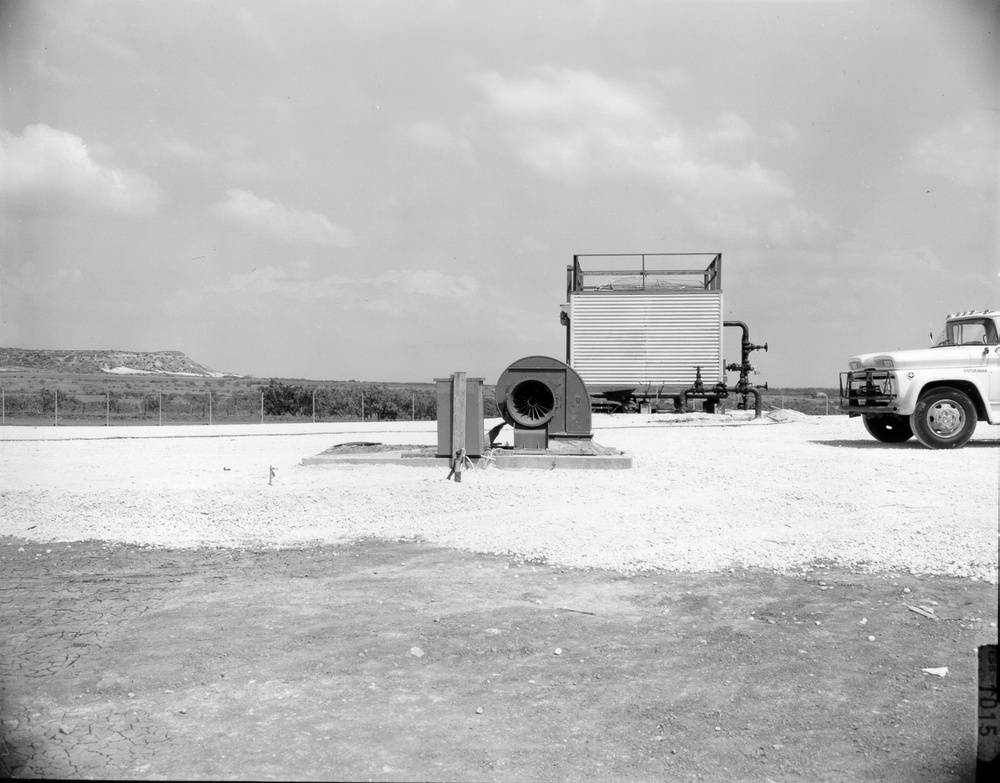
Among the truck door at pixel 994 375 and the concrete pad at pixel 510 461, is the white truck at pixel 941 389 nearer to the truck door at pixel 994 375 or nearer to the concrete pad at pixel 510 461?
the truck door at pixel 994 375

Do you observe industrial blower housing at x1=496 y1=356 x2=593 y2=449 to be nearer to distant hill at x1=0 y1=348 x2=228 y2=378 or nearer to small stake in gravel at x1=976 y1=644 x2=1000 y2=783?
small stake in gravel at x1=976 y1=644 x2=1000 y2=783

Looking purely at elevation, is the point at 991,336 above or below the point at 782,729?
above

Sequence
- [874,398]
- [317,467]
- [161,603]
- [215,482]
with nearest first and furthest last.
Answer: [161,603] → [215,482] → [317,467] → [874,398]

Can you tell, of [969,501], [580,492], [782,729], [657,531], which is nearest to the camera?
[782,729]

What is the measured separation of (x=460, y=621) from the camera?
5.09 metres

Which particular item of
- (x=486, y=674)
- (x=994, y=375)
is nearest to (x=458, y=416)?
(x=486, y=674)

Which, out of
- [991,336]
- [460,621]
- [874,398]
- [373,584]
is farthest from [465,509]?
[991,336]

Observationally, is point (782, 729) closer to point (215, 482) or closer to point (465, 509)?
point (465, 509)

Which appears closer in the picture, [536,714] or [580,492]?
[536,714]

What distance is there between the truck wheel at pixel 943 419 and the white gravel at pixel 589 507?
1.02 feet

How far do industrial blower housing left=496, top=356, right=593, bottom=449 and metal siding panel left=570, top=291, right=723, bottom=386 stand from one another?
11.0 meters

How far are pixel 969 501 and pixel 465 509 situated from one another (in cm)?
515

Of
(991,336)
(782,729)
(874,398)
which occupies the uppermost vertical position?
(991,336)

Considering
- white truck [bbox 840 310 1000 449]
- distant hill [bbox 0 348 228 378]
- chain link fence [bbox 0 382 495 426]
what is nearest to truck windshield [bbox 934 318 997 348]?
white truck [bbox 840 310 1000 449]
